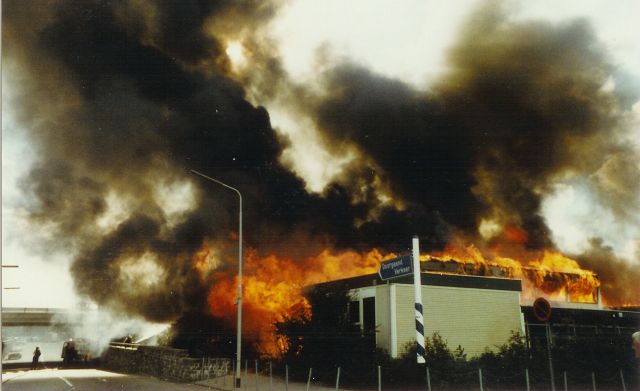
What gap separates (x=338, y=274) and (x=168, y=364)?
549 inches

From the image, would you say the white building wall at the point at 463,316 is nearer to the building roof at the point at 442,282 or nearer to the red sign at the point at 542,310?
the building roof at the point at 442,282

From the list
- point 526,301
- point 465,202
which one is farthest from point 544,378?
point 465,202

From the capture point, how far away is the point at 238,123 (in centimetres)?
4022

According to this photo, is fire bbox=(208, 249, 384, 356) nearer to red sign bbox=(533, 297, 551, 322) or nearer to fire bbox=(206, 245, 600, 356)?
fire bbox=(206, 245, 600, 356)

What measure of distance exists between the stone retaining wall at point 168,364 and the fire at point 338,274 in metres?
3.81

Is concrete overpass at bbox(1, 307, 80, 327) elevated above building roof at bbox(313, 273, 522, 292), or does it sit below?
below

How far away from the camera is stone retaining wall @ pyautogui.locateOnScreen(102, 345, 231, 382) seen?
23.9 metres

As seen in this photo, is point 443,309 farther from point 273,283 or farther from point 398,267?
point 273,283

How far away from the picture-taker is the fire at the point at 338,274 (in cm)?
2964

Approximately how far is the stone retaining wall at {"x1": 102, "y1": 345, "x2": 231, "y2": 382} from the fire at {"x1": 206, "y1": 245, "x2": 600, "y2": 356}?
3806mm

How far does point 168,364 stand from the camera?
83.6 ft

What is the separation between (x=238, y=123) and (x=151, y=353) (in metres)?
19.2

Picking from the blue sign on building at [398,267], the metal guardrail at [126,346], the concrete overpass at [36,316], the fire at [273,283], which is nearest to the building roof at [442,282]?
the fire at [273,283]

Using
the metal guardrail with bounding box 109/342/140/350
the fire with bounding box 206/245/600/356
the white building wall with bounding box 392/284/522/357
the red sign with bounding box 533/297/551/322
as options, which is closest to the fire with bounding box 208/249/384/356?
the fire with bounding box 206/245/600/356
